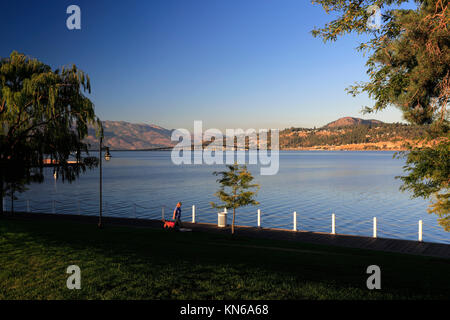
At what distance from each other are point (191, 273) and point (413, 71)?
8479 mm

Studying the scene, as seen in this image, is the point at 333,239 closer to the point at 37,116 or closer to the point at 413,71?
the point at 413,71

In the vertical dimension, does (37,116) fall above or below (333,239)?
above

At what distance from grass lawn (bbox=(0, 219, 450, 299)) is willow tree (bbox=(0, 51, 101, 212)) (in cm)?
615

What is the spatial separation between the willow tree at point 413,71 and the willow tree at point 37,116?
12.5 metres

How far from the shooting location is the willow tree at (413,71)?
29.8 ft

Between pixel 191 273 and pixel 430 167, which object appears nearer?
pixel 191 273

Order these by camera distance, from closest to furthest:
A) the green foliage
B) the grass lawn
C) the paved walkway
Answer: the grass lawn
the green foliage
the paved walkway

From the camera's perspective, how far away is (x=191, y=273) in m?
8.09

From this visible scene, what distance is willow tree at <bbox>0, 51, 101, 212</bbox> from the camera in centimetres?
1595

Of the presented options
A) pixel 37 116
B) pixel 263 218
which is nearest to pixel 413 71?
pixel 37 116

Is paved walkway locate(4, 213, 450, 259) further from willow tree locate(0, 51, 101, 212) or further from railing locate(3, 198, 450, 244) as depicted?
willow tree locate(0, 51, 101, 212)

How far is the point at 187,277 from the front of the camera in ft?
25.4

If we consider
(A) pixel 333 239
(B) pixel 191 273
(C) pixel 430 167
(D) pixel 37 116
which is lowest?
(A) pixel 333 239

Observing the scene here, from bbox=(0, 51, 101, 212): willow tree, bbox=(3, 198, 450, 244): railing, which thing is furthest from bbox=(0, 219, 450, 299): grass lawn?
bbox=(3, 198, 450, 244): railing
